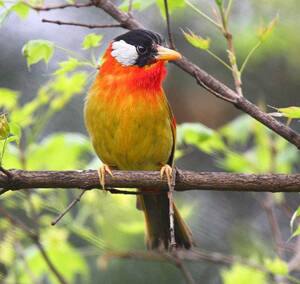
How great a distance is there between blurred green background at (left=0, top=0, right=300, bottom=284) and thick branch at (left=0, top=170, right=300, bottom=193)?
594 mm

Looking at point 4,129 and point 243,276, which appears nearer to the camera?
point 4,129

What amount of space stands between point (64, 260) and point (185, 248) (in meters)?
1.00

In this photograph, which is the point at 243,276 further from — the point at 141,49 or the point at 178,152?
the point at 141,49

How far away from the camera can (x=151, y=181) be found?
102 inches

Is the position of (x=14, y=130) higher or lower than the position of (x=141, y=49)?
higher

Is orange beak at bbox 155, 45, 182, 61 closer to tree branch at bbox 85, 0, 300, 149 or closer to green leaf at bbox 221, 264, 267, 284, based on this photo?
tree branch at bbox 85, 0, 300, 149

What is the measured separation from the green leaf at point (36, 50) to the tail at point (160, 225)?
4.16 ft

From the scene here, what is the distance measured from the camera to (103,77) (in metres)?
3.44

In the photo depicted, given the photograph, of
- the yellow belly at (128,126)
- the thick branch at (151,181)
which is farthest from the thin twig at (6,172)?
the yellow belly at (128,126)

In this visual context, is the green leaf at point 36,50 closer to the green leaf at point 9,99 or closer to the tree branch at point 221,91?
the tree branch at point 221,91

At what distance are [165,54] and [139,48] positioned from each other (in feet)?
0.92

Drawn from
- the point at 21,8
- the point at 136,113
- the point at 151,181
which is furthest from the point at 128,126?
the point at 21,8

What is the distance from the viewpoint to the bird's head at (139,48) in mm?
3404

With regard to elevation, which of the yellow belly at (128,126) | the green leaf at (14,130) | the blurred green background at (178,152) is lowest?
the blurred green background at (178,152)
